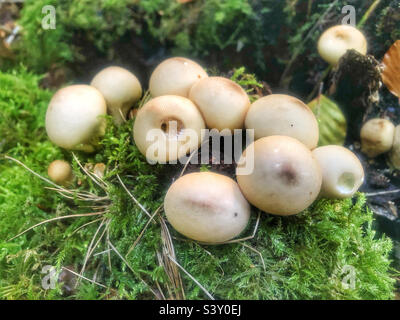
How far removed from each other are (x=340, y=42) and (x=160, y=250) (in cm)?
142

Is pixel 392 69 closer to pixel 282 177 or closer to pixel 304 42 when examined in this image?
pixel 304 42

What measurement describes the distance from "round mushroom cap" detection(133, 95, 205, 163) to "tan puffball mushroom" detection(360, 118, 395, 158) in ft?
3.14

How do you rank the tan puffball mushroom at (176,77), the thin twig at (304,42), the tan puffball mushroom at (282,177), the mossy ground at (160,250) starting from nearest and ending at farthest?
the tan puffball mushroom at (282,177), the mossy ground at (160,250), the tan puffball mushroom at (176,77), the thin twig at (304,42)

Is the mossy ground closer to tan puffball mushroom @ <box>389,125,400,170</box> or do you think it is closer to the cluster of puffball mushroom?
the cluster of puffball mushroom

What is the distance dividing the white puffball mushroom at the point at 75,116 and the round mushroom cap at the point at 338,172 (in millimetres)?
1000

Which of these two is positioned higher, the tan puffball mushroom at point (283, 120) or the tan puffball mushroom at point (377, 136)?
the tan puffball mushroom at point (283, 120)

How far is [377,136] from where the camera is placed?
5.53 feet

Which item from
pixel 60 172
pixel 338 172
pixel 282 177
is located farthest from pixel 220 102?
pixel 60 172

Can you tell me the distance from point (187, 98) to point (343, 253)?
0.88 m

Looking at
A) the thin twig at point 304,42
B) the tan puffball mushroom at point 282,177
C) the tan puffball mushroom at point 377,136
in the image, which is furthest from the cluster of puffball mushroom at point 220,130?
the thin twig at point 304,42

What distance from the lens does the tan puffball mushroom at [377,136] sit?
1.68 m

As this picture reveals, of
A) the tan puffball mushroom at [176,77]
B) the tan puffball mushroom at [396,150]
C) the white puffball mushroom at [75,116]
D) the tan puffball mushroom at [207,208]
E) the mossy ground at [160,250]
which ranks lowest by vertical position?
the mossy ground at [160,250]

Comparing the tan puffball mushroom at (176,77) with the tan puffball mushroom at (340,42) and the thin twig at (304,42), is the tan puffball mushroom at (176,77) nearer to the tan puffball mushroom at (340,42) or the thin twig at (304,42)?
the tan puffball mushroom at (340,42)

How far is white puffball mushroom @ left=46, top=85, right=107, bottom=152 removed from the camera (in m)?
1.51
